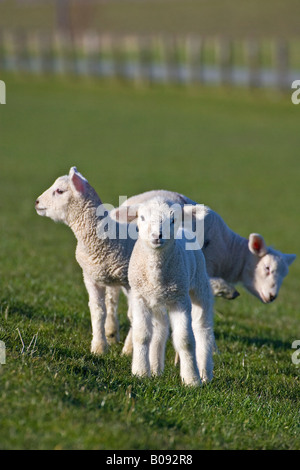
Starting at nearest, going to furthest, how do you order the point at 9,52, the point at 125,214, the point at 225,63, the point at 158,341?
the point at 158,341 → the point at 125,214 → the point at 225,63 → the point at 9,52

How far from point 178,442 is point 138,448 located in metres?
0.30

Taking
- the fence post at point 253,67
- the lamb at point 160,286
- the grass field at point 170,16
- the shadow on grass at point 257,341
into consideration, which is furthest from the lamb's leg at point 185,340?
the grass field at point 170,16

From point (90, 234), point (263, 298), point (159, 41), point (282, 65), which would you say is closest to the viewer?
point (90, 234)

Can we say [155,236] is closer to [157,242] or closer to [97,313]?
[157,242]

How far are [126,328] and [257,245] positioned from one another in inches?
51.6

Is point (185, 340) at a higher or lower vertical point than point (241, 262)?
lower

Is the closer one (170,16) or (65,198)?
(65,198)

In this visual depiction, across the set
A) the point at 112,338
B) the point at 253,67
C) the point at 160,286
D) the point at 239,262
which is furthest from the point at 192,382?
the point at 253,67

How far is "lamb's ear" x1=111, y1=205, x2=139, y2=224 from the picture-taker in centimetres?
548

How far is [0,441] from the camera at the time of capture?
3555mm

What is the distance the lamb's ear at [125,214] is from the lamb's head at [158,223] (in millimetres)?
520

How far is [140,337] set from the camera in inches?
199
